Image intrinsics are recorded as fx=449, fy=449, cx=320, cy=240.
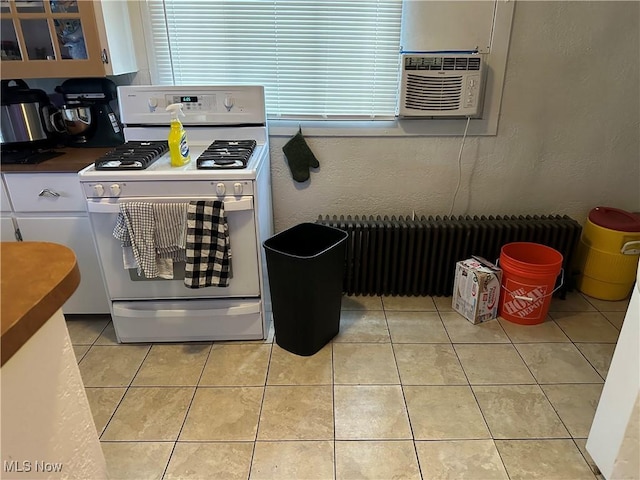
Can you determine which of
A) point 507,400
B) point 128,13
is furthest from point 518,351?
point 128,13

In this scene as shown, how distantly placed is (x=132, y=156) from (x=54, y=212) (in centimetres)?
53

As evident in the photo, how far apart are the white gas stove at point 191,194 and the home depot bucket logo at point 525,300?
1.34 meters

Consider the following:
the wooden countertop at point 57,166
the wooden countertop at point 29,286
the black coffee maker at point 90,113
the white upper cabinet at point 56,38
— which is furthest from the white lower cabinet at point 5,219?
the wooden countertop at point 29,286

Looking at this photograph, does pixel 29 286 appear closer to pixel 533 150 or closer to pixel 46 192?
pixel 46 192

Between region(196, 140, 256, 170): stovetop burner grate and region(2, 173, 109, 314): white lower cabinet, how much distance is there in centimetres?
66

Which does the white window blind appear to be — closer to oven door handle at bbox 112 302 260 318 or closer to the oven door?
the oven door

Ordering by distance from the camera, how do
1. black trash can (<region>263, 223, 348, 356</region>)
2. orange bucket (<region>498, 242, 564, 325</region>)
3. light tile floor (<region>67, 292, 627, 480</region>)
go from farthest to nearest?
orange bucket (<region>498, 242, 564, 325</region>) < black trash can (<region>263, 223, 348, 356</region>) < light tile floor (<region>67, 292, 627, 480</region>)

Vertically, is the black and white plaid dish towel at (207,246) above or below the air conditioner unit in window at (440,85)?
below

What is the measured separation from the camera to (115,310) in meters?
2.22

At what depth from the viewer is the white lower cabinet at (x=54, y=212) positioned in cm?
216

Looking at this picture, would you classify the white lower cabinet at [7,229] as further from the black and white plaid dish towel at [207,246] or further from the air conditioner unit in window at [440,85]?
the air conditioner unit in window at [440,85]

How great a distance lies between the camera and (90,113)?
97.0 inches

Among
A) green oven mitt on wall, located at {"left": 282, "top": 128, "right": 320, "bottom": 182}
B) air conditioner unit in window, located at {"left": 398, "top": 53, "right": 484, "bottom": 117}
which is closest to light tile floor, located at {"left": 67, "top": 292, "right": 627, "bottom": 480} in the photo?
green oven mitt on wall, located at {"left": 282, "top": 128, "right": 320, "bottom": 182}

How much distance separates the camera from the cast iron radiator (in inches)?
103
